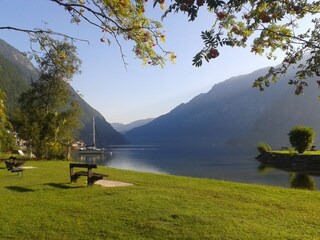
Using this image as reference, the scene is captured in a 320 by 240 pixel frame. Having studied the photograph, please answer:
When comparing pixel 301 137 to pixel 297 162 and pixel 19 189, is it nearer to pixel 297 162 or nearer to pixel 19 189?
pixel 297 162

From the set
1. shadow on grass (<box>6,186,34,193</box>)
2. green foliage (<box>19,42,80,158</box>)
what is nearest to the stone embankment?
green foliage (<box>19,42,80,158</box>)

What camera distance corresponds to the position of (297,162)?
59312 mm

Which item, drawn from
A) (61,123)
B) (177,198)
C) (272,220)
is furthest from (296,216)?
(61,123)

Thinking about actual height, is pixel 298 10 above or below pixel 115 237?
above

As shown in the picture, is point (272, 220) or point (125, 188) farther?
point (125, 188)

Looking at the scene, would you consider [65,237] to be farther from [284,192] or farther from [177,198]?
[284,192]

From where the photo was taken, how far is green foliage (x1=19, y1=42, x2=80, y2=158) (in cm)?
4302

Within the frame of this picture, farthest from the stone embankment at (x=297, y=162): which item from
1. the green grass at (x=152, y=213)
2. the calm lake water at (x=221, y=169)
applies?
the green grass at (x=152, y=213)

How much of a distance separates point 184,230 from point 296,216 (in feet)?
13.9

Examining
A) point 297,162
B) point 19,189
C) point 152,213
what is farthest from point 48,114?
point 297,162

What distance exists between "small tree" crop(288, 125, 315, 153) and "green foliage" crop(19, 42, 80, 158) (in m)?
34.8

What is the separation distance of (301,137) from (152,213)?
5485 cm

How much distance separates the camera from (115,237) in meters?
9.39

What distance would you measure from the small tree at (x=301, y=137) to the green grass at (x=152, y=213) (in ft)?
152
